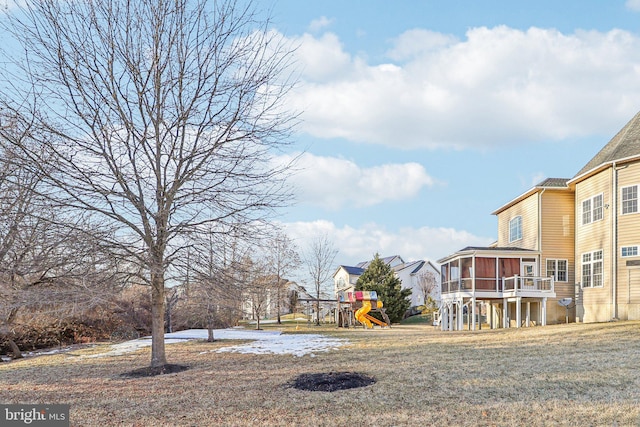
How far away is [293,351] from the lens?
13320 mm

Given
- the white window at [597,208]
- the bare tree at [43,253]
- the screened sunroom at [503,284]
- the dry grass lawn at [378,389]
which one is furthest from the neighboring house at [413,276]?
the bare tree at [43,253]

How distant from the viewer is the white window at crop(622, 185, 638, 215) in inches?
684

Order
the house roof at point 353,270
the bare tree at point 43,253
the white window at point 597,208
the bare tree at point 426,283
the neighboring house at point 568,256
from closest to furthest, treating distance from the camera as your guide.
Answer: the bare tree at point 43,253
the neighboring house at point 568,256
the white window at point 597,208
the bare tree at point 426,283
the house roof at point 353,270

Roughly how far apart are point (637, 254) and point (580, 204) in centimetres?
364

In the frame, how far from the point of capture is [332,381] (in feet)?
26.9

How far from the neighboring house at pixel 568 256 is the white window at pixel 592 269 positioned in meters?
0.03

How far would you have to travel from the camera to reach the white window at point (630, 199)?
17.4 m

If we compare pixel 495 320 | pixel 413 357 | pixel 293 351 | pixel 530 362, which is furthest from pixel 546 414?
pixel 495 320

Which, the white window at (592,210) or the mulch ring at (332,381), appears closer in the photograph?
the mulch ring at (332,381)

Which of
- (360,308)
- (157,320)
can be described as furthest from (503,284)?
(157,320)

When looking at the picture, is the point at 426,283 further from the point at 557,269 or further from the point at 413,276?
the point at 557,269

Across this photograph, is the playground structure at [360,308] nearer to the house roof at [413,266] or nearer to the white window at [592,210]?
the white window at [592,210]

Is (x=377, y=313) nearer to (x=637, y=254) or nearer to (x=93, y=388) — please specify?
(x=637, y=254)

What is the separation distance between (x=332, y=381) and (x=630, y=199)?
1394 centimetres
